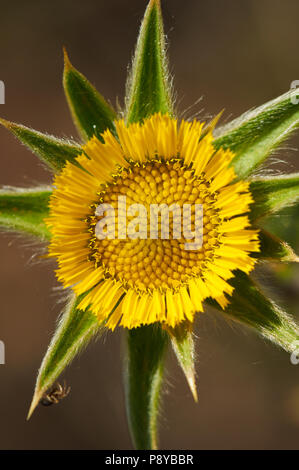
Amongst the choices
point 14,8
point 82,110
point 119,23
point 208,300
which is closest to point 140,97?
point 82,110

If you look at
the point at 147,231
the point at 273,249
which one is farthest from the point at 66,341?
the point at 273,249

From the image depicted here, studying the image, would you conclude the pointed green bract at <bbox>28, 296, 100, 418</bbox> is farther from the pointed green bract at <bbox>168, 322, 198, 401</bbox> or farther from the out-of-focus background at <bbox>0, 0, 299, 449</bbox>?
the out-of-focus background at <bbox>0, 0, 299, 449</bbox>

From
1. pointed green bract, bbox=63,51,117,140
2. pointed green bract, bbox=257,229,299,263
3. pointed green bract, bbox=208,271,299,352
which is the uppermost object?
pointed green bract, bbox=63,51,117,140

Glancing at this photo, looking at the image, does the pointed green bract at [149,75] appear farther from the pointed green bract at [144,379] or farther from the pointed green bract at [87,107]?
the pointed green bract at [144,379]

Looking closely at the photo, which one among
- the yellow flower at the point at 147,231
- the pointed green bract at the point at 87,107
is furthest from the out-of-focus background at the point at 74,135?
the yellow flower at the point at 147,231

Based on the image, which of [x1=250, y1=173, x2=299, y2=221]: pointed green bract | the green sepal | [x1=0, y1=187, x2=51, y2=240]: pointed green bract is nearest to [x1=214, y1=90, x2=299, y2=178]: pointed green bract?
[x1=250, y1=173, x2=299, y2=221]: pointed green bract

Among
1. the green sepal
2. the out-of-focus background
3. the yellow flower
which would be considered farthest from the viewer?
the out-of-focus background
